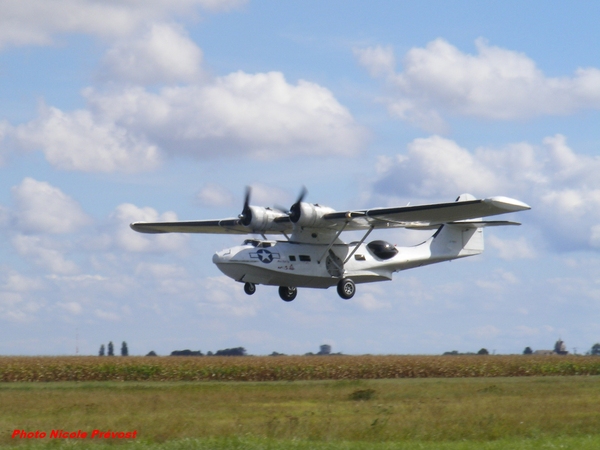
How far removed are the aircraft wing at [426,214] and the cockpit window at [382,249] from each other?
1.07 m

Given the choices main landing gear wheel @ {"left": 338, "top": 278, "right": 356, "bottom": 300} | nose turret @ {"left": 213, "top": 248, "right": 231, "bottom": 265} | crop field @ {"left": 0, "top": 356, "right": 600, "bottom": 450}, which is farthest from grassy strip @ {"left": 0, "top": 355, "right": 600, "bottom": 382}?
nose turret @ {"left": 213, "top": 248, "right": 231, "bottom": 265}

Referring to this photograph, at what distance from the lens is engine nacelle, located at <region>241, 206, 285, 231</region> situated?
33.4 m

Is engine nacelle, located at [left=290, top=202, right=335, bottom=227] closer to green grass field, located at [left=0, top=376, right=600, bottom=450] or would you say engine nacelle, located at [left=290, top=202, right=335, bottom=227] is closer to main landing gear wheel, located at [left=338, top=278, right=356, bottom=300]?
main landing gear wheel, located at [left=338, top=278, right=356, bottom=300]

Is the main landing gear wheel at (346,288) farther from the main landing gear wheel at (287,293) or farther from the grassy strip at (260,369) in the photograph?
the grassy strip at (260,369)

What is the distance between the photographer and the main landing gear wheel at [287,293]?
34.0m

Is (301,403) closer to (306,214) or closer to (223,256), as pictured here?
(223,256)

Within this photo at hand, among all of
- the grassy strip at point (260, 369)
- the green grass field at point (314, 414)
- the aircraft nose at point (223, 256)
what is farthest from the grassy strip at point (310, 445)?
the aircraft nose at point (223, 256)

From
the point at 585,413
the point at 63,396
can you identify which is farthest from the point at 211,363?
the point at 585,413

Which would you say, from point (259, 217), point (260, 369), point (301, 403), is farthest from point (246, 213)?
point (301, 403)

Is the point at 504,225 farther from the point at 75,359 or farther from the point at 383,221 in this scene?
the point at 75,359

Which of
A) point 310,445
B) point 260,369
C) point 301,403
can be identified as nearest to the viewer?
point 310,445

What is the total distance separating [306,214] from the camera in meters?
31.8

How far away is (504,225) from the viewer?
111 ft

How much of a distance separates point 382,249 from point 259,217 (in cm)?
520
